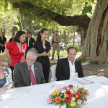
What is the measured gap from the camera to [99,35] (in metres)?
7.82

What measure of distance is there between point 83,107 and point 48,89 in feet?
2.02

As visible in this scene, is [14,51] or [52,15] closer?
[14,51]

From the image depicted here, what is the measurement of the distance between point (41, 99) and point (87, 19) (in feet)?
25.5

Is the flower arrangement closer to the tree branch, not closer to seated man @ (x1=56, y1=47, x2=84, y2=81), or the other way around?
seated man @ (x1=56, y1=47, x2=84, y2=81)

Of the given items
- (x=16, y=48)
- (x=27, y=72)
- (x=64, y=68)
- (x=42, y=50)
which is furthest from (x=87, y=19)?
(x=27, y=72)

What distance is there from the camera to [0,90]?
2.07m

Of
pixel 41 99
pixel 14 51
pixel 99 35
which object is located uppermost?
pixel 99 35

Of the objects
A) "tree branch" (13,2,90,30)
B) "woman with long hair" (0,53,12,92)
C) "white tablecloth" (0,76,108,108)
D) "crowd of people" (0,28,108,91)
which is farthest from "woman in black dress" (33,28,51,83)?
"tree branch" (13,2,90,30)

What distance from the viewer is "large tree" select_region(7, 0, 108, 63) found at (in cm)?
758

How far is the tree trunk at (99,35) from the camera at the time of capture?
7.50 meters

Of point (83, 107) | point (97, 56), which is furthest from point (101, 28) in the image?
point (83, 107)

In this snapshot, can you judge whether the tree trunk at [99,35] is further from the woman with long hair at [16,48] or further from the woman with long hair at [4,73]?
the woman with long hair at [4,73]

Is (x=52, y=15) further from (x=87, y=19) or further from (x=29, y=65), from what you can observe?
(x=29, y=65)

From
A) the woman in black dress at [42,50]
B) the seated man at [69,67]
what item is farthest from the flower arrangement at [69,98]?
the woman in black dress at [42,50]
